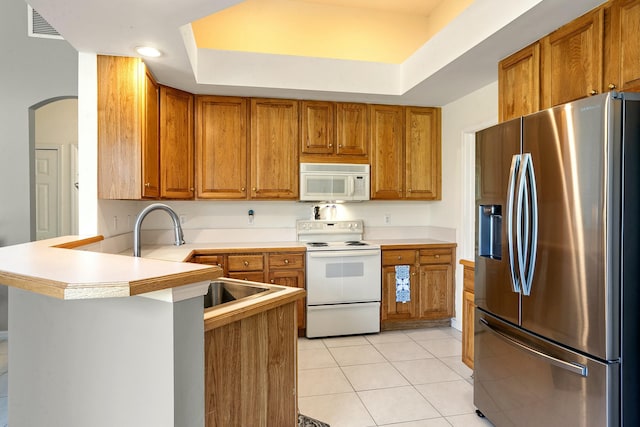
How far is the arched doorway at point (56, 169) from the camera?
4.88 meters

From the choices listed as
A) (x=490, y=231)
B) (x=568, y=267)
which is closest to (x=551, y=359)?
(x=568, y=267)

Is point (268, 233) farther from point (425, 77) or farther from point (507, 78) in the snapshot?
point (507, 78)

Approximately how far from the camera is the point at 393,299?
3.81m

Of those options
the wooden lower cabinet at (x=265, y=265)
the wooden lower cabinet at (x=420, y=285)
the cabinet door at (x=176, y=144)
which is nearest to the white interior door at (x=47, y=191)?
the cabinet door at (x=176, y=144)

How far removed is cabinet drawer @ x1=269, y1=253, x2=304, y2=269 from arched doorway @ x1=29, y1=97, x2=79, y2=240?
3.06 metres

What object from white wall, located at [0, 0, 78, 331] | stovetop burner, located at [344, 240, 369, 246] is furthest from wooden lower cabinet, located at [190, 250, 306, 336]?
white wall, located at [0, 0, 78, 331]

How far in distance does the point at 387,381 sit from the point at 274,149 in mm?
2308

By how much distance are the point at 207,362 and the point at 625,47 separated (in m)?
2.33

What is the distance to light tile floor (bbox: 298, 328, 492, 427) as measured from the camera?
7.52ft

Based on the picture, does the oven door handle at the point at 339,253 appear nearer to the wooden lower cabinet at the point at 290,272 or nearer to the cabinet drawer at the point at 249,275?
the wooden lower cabinet at the point at 290,272

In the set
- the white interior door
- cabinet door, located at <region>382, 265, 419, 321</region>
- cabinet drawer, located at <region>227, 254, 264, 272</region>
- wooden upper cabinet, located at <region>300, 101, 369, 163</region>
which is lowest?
cabinet door, located at <region>382, 265, 419, 321</region>

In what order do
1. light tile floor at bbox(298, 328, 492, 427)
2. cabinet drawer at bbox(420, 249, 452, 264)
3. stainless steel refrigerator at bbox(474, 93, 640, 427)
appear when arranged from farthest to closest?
cabinet drawer at bbox(420, 249, 452, 264), light tile floor at bbox(298, 328, 492, 427), stainless steel refrigerator at bbox(474, 93, 640, 427)

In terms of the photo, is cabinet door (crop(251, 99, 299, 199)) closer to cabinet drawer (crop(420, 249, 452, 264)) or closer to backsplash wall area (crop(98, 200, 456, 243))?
backsplash wall area (crop(98, 200, 456, 243))

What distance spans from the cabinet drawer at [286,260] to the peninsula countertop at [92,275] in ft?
7.57
